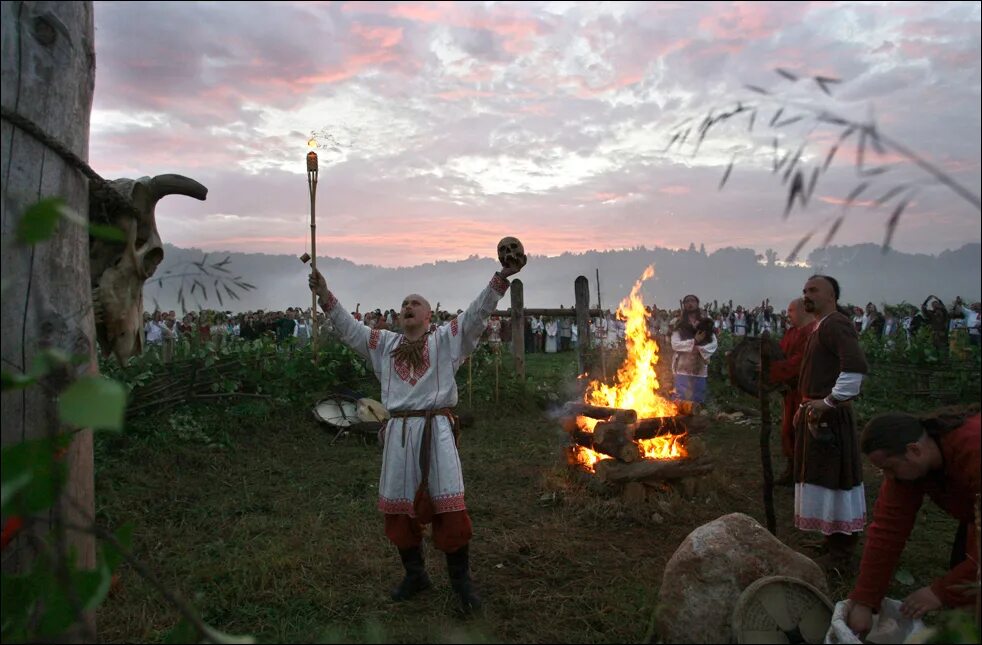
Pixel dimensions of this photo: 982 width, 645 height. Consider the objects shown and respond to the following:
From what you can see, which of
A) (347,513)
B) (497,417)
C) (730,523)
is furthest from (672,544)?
(497,417)

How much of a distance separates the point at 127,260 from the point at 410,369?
6.80 feet

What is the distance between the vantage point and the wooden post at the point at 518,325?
12656 mm

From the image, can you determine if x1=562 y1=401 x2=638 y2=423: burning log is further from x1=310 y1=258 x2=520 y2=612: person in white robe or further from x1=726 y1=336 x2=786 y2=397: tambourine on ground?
x1=310 y1=258 x2=520 y2=612: person in white robe

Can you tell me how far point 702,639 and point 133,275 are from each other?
329 centimetres

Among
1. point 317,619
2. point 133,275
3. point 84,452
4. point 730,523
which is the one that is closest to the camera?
point 84,452

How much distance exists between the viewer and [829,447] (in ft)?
17.2

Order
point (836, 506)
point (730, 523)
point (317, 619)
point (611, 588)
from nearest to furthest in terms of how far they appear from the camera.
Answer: point (730, 523) < point (317, 619) < point (611, 588) < point (836, 506)

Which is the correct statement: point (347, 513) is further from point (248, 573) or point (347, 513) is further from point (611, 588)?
point (611, 588)

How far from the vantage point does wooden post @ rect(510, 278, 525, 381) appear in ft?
41.5

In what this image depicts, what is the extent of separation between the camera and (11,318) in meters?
2.08

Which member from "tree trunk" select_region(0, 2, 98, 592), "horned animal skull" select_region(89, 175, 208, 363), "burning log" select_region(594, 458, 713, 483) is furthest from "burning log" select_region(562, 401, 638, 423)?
"tree trunk" select_region(0, 2, 98, 592)

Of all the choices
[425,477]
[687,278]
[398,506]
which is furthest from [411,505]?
[687,278]

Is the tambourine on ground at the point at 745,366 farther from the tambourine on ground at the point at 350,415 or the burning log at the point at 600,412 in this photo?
the tambourine on ground at the point at 350,415

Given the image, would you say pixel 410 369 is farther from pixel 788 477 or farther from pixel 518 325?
pixel 518 325
